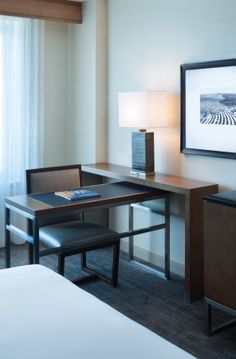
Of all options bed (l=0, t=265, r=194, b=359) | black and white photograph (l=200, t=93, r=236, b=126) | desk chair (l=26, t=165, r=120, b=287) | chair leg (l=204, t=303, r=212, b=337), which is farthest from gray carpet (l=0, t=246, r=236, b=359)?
black and white photograph (l=200, t=93, r=236, b=126)

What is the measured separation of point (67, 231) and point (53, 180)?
48 centimetres

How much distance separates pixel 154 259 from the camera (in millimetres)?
3932

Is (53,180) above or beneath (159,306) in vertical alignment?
above

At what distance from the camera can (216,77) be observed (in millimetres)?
3162

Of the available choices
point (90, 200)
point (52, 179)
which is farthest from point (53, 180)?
point (90, 200)

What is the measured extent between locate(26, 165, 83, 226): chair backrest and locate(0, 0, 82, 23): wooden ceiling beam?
4.67 ft

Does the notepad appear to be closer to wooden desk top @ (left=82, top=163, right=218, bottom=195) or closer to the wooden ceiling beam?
wooden desk top @ (left=82, top=163, right=218, bottom=195)

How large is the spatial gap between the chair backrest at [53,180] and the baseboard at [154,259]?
65cm

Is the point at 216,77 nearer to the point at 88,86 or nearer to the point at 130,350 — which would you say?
the point at 88,86

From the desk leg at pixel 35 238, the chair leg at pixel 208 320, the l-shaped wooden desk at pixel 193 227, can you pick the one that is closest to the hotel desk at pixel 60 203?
the desk leg at pixel 35 238

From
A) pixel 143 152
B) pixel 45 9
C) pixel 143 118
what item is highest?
pixel 45 9

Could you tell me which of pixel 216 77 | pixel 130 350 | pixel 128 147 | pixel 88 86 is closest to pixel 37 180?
pixel 128 147

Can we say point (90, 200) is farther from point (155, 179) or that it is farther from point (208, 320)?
point (208, 320)

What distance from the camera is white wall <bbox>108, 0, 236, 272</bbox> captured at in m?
3.17
